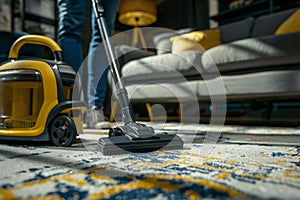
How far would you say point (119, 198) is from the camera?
0.31m

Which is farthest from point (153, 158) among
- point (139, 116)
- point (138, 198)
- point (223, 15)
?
point (223, 15)

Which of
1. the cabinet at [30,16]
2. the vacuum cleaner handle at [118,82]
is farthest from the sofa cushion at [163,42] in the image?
the vacuum cleaner handle at [118,82]

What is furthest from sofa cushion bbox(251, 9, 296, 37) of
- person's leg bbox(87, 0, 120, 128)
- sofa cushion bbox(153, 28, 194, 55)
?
person's leg bbox(87, 0, 120, 128)

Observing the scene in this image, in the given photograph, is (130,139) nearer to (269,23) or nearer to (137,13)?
(269,23)

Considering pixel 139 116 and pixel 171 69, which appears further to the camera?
pixel 139 116

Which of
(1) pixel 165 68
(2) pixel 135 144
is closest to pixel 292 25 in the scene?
(1) pixel 165 68

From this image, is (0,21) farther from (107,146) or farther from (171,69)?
(107,146)

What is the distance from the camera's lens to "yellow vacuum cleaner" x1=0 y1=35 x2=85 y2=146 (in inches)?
27.5

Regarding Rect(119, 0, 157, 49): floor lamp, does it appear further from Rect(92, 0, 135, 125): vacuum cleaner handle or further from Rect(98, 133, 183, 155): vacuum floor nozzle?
Rect(98, 133, 183, 155): vacuum floor nozzle

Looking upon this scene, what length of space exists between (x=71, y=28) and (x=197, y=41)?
1.31 meters

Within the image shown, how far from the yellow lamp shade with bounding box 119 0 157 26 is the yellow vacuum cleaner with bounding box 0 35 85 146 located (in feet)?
7.90

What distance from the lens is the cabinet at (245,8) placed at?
276cm

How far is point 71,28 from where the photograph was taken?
3.44 ft

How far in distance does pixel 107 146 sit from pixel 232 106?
102 inches
